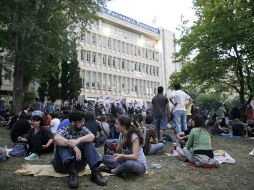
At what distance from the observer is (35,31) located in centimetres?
2373

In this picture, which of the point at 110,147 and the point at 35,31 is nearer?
the point at 110,147

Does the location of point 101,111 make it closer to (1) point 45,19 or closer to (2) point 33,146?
(1) point 45,19

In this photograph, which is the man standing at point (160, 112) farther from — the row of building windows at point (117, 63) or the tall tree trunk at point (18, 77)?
the row of building windows at point (117, 63)

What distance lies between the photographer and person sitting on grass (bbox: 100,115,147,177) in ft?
24.0

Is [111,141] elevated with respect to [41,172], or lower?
elevated

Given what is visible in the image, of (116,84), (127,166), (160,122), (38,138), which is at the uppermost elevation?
(116,84)

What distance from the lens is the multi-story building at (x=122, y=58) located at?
2781 inches

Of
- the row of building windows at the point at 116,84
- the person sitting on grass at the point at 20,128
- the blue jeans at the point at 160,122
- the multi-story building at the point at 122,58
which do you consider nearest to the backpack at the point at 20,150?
the person sitting on grass at the point at 20,128

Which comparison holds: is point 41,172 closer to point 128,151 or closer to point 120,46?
point 128,151

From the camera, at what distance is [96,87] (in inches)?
2803

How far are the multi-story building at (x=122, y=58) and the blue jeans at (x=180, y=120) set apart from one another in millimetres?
52101

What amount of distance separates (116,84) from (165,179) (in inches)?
2713

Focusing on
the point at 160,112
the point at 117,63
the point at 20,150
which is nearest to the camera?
the point at 20,150

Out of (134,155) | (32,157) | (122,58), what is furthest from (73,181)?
(122,58)
